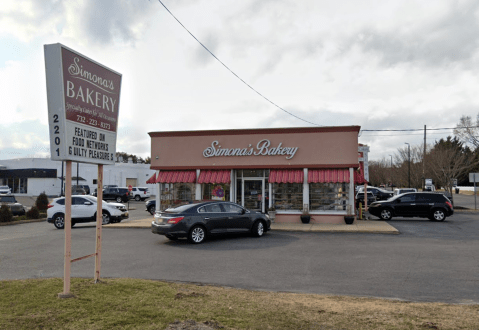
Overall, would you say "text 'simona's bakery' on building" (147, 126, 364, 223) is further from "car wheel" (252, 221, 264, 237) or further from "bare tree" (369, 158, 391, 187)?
"bare tree" (369, 158, 391, 187)

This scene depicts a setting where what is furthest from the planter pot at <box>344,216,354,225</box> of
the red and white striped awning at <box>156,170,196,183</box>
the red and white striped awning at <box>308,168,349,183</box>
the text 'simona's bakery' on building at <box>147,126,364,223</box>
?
the red and white striped awning at <box>156,170,196,183</box>

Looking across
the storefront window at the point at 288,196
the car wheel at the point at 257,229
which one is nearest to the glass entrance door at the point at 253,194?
the storefront window at the point at 288,196

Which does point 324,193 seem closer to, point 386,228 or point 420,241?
point 386,228

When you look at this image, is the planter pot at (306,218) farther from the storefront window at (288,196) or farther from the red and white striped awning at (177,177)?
the red and white striped awning at (177,177)

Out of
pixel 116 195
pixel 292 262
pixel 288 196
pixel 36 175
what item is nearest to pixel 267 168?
pixel 288 196

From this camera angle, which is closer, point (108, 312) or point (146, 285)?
point (108, 312)

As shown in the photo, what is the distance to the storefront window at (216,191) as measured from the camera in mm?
23078

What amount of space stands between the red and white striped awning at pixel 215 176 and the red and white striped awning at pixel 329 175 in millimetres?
4404

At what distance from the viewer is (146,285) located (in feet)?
23.6

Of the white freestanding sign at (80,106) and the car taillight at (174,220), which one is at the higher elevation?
the white freestanding sign at (80,106)

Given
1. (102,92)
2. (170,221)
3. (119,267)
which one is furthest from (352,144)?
(102,92)

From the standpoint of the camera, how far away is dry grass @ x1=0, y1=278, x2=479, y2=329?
203 inches

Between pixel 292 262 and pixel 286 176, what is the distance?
11186 millimetres

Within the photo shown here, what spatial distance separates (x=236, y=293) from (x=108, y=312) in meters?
2.42
